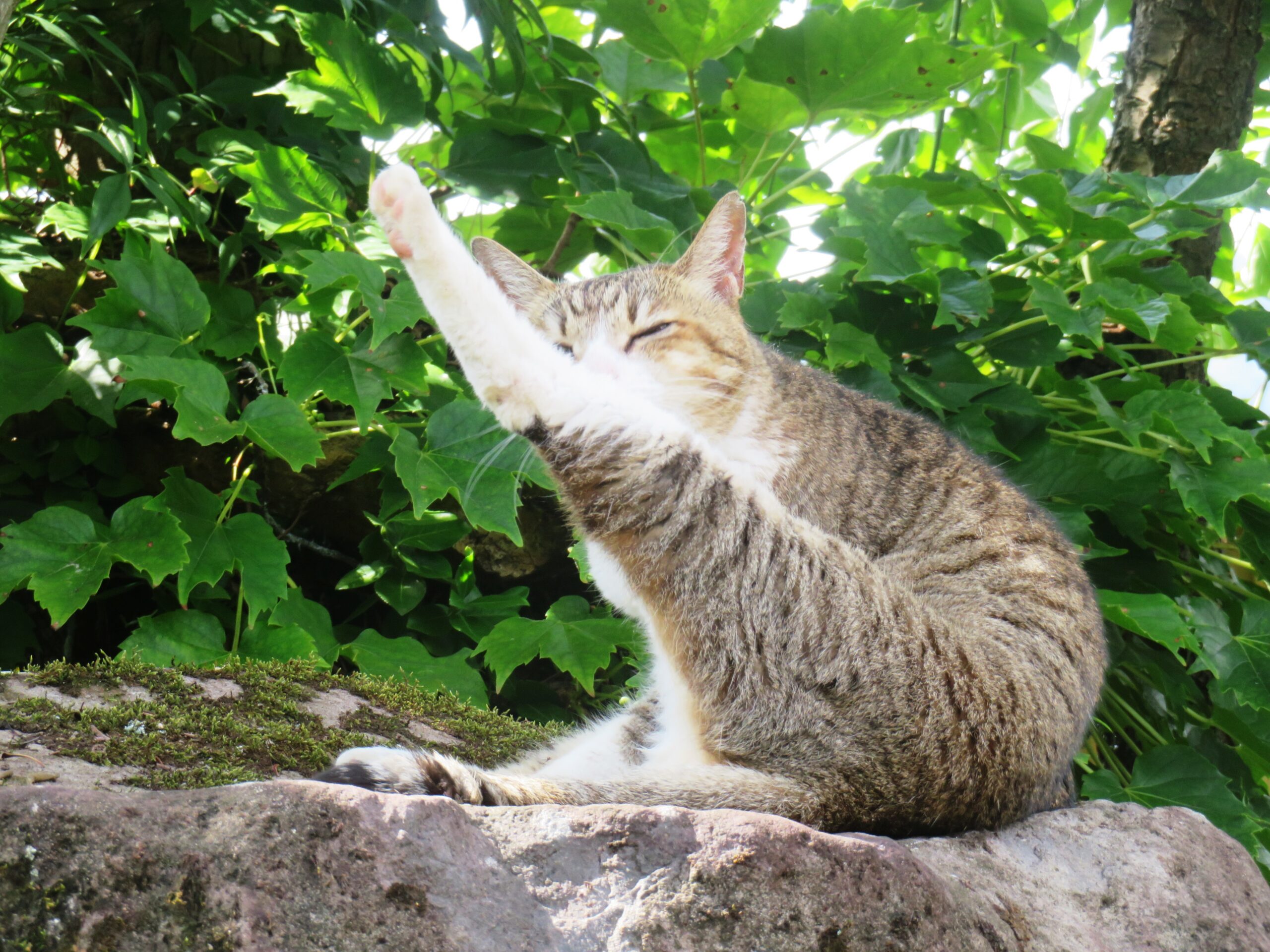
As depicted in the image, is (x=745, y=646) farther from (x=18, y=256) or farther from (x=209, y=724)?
(x=18, y=256)

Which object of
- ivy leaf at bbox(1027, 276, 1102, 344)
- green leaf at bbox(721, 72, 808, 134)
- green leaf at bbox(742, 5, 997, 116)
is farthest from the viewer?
green leaf at bbox(721, 72, 808, 134)

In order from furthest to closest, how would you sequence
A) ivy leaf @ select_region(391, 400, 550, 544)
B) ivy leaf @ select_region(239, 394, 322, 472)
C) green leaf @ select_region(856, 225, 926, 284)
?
green leaf @ select_region(856, 225, 926, 284)
ivy leaf @ select_region(391, 400, 550, 544)
ivy leaf @ select_region(239, 394, 322, 472)

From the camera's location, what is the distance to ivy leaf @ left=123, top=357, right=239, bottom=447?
250 centimetres

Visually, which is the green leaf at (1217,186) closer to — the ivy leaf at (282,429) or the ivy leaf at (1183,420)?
the ivy leaf at (1183,420)

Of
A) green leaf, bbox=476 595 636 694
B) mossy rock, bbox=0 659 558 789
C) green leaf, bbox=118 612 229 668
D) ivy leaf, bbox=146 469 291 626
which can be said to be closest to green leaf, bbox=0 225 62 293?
ivy leaf, bbox=146 469 291 626

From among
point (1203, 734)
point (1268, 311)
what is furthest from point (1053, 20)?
point (1203, 734)

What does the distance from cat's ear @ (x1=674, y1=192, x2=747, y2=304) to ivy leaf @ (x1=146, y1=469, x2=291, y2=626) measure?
1.48 meters

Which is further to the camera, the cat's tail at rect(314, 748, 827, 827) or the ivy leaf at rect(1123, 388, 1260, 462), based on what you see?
the ivy leaf at rect(1123, 388, 1260, 462)

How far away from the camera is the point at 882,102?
3.54m

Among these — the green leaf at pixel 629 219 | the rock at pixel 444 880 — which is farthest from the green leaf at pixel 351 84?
the rock at pixel 444 880

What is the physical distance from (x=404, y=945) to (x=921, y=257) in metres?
3.49

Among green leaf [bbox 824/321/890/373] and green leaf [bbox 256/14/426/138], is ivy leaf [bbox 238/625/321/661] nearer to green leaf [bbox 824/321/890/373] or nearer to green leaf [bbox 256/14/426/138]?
green leaf [bbox 256/14/426/138]

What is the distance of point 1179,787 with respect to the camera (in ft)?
9.32

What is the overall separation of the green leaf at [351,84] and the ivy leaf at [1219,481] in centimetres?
277
